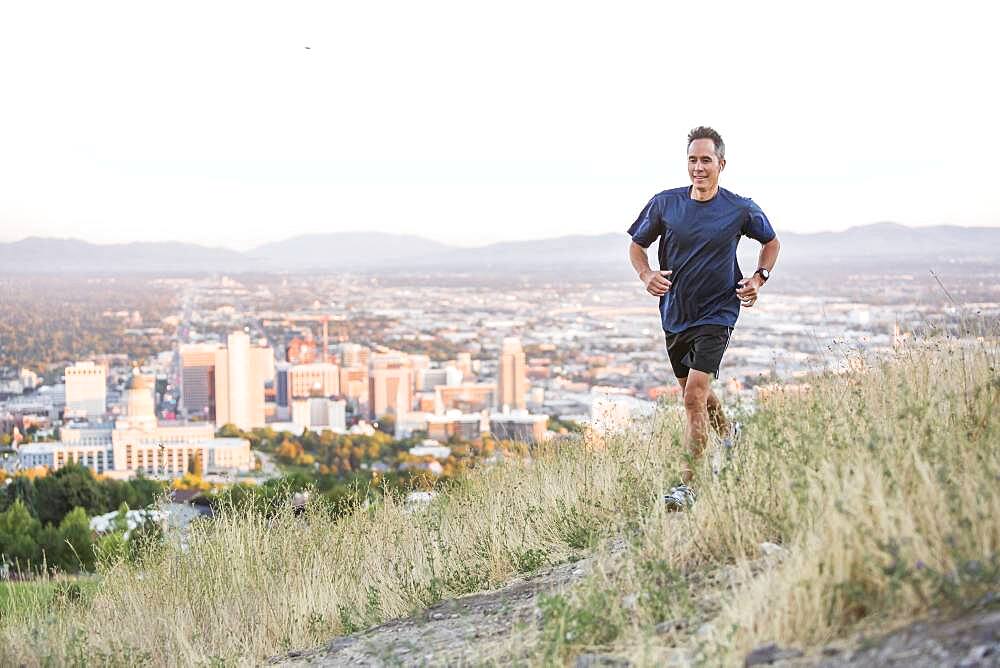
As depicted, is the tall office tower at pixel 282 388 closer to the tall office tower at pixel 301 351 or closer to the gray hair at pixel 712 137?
the tall office tower at pixel 301 351

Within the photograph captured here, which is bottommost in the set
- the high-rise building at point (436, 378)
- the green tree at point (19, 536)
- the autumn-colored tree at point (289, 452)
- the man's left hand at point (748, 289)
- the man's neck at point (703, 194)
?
the autumn-colored tree at point (289, 452)

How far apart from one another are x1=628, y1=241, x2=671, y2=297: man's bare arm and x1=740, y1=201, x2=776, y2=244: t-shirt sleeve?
1.67 ft

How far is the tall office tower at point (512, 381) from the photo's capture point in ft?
174

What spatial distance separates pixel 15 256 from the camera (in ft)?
293

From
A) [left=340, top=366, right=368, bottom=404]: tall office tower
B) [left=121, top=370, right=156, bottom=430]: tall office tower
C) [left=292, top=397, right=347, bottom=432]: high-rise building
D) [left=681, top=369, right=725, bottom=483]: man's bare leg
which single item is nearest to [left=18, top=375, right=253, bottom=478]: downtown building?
[left=121, top=370, right=156, bottom=430]: tall office tower

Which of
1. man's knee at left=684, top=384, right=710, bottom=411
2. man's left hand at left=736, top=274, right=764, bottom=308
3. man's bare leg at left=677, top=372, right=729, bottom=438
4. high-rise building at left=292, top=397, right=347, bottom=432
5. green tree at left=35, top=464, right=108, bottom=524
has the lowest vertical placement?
high-rise building at left=292, top=397, right=347, bottom=432

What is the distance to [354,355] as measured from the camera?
69.4 m

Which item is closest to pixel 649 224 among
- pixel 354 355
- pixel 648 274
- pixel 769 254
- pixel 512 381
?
pixel 648 274

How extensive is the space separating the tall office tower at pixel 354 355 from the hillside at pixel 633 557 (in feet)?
196

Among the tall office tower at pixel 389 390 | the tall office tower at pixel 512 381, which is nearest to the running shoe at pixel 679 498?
the tall office tower at pixel 512 381

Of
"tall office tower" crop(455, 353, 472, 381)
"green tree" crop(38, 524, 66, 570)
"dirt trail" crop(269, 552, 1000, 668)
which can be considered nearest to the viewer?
"dirt trail" crop(269, 552, 1000, 668)

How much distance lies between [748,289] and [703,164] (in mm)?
667

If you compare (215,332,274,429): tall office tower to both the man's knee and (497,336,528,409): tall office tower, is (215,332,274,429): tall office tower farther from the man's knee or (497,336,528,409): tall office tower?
the man's knee

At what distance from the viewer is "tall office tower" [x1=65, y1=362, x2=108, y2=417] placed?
5644 centimetres
